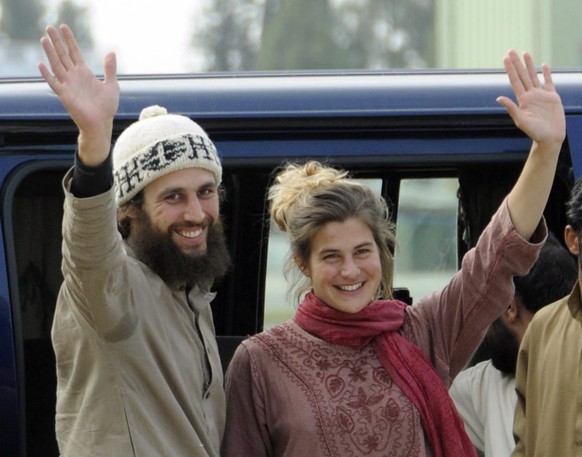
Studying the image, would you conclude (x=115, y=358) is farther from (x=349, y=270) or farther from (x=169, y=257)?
(x=349, y=270)

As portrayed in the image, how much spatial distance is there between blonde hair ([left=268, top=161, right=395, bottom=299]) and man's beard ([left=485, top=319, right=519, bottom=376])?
41 centimetres

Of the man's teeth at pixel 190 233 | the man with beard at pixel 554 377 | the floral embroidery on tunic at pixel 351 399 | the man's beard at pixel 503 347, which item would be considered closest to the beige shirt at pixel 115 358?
the man's teeth at pixel 190 233

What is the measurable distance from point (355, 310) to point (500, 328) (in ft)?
1.82

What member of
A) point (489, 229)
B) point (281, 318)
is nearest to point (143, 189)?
point (489, 229)

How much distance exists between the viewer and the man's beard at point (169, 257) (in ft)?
9.04

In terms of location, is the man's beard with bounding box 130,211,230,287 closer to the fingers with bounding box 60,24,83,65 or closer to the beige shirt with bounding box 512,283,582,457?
the fingers with bounding box 60,24,83,65

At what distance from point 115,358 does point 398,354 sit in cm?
61

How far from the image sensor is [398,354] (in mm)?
2807

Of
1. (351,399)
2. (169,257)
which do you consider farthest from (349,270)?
(169,257)

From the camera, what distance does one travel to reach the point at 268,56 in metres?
31.7

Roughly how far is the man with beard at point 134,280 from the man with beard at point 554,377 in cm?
67

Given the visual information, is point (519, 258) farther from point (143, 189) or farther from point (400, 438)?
point (143, 189)

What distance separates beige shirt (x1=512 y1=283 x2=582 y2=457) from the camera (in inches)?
110

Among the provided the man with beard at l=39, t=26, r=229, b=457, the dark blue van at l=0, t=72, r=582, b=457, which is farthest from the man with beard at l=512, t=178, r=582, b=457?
the man with beard at l=39, t=26, r=229, b=457
